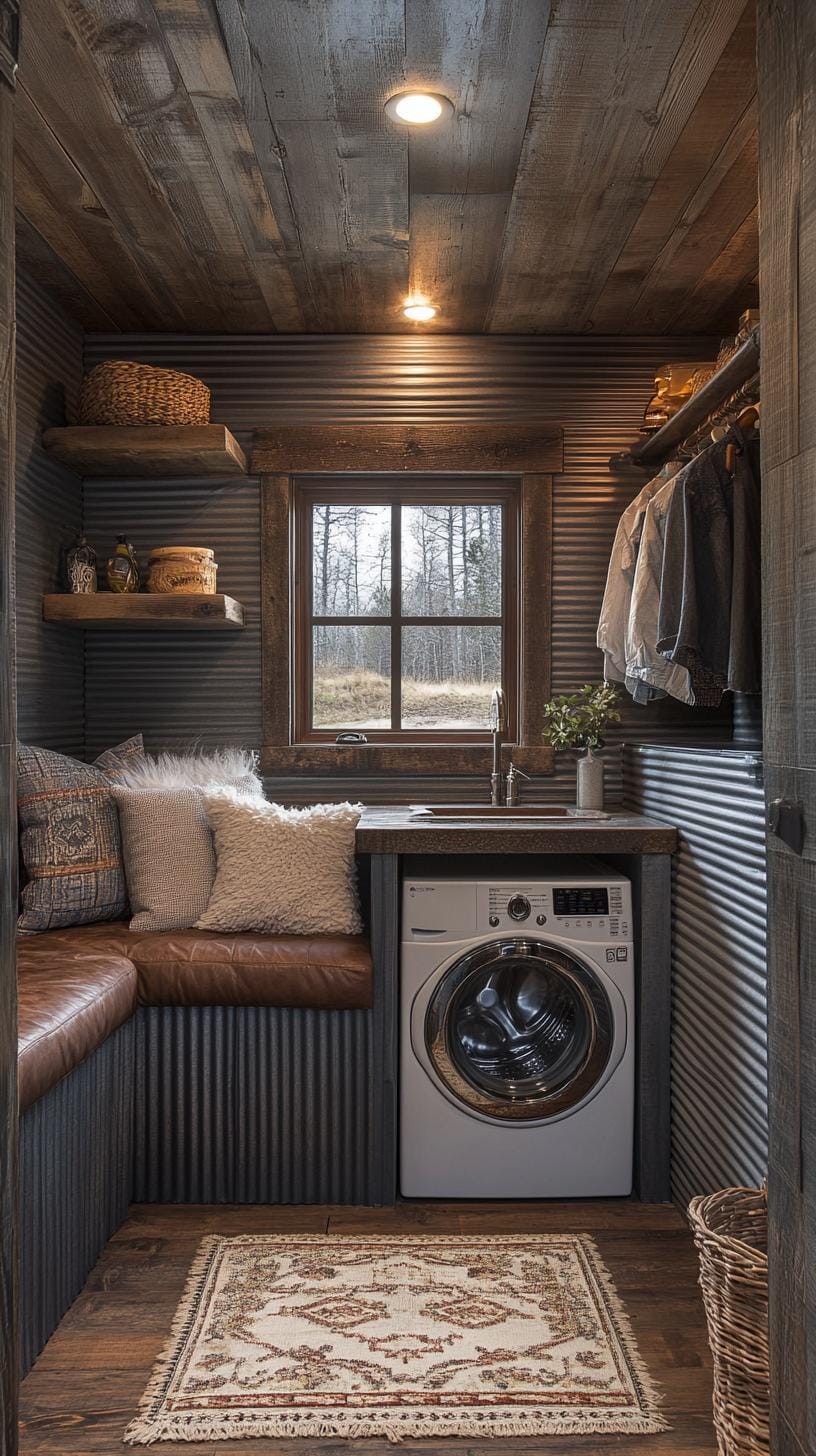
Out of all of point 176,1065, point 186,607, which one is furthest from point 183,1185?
point 186,607

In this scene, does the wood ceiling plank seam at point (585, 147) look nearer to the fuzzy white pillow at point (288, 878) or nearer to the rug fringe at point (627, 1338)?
the fuzzy white pillow at point (288, 878)

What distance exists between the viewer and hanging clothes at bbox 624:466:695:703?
9.66 ft

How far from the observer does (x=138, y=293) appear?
3291mm

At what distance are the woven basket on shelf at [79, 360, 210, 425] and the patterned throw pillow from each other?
111 centimetres

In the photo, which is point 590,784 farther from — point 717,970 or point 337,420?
point 337,420

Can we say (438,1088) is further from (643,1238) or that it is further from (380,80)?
(380,80)

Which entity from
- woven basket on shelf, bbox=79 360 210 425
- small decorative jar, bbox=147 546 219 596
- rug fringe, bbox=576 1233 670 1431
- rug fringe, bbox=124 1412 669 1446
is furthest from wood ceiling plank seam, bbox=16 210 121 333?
rug fringe, bbox=576 1233 670 1431

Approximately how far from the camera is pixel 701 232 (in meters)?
2.83

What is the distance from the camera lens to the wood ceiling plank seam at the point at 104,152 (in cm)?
206

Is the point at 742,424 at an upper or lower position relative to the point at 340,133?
lower

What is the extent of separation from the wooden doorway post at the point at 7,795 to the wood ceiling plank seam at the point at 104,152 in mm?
957

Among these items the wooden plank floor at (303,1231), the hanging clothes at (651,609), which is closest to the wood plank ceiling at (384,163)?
the hanging clothes at (651,609)

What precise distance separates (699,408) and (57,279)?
1.96 meters

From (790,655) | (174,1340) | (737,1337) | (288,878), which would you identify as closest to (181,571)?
(288,878)
